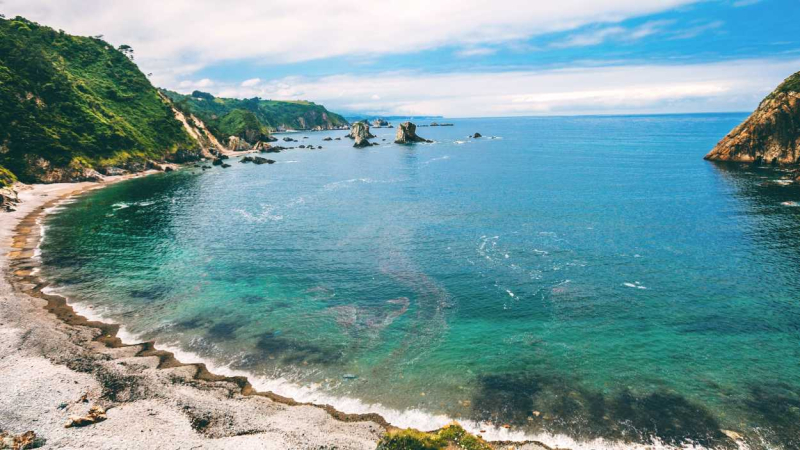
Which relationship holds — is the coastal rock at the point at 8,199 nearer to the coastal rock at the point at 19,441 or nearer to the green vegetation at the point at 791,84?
the coastal rock at the point at 19,441

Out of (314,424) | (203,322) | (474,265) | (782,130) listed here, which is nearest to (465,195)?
(474,265)

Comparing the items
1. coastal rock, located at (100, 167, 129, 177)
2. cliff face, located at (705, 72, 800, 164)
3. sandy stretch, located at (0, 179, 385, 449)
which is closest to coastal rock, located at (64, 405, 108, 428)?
sandy stretch, located at (0, 179, 385, 449)

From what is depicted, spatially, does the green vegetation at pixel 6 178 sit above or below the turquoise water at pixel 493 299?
above

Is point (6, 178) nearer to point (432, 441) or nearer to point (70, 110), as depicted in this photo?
point (70, 110)

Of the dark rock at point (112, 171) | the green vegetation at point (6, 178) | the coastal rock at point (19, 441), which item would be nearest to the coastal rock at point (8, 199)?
the green vegetation at point (6, 178)

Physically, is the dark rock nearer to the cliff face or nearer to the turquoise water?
the turquoise water

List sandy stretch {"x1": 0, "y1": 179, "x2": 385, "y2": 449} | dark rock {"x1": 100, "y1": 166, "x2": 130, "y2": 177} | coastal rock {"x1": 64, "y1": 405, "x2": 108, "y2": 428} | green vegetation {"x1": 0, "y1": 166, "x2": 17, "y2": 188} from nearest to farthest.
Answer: sandy stretch {"x1": 0, "y1": 179, "x2": 385, "y2": 449}
coastal rock {"x1": 64, "y1": 405, "x2": 108, "y2": 428}
green vegetation {"x1": 0, "y1": 166, "x2": 17, "y2": 188}
dark rock {"x1": 100, "y1": 166, "x2": 130, "y2": 177}

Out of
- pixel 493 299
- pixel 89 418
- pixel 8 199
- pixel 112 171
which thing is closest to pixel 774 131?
pixel 493 299
